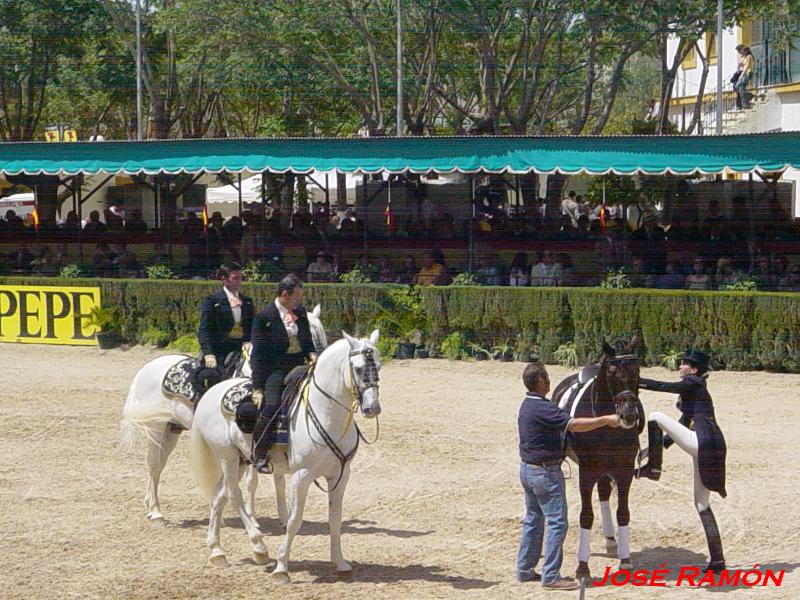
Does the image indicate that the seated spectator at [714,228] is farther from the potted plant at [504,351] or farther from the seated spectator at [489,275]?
the potted plant at [504,351]

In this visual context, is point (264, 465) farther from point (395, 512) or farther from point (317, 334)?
point (395, 512)

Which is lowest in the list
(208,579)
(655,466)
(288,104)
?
(208,579)

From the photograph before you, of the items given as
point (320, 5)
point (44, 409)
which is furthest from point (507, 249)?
point (320, 5)

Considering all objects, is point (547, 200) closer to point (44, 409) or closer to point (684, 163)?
point (684, 163)

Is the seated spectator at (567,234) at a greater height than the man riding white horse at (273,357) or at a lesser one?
greater

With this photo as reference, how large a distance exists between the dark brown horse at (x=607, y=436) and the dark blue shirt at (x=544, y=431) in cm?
36

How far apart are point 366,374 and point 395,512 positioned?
2.96 m

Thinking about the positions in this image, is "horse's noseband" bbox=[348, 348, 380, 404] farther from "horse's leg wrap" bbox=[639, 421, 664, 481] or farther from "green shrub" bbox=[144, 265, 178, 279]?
"green shrub" bbox=[144, 265, 178, 279]

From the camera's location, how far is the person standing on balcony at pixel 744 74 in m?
29.7

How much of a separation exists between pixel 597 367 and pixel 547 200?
16.5 m

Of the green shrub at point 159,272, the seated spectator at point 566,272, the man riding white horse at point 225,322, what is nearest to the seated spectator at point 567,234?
the seated spectator at point 566,272

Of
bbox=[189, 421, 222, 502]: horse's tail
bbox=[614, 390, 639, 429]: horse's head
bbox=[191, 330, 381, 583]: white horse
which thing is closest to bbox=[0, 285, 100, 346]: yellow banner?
A: bbox=[189, 421, 222, 502]: horse's tail

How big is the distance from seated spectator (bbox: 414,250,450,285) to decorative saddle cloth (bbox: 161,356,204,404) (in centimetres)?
950

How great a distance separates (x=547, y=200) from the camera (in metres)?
24.9
